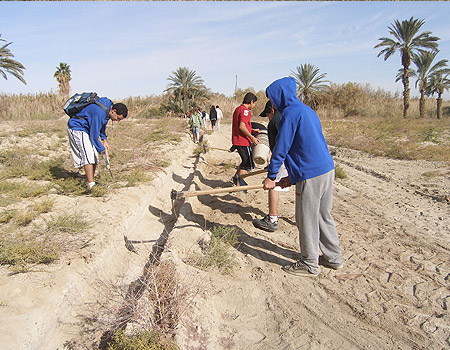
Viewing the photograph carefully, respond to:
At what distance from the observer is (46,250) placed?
11.3 ft

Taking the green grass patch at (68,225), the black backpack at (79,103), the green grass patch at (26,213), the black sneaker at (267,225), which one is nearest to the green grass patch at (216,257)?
the black sneaker at (267,225)

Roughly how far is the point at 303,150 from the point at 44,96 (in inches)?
919

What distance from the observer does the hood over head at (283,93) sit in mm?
A: 3426

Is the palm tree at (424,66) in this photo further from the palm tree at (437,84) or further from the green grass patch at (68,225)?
the green grass patch at (68,225)

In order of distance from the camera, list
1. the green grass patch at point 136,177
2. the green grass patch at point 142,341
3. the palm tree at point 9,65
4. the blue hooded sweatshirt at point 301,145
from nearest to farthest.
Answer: the green grass patch at point 142,341
the blue hooded sweatshirt at point 301,145
the green grass patch at point 136,177
the palm tree at point 9,65

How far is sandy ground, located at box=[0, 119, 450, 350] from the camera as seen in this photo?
2660mm

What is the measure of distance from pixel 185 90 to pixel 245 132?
22.4 meters

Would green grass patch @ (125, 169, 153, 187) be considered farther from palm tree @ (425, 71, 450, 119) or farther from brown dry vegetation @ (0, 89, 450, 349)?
palm tree @ (425, 71, 450, 119)

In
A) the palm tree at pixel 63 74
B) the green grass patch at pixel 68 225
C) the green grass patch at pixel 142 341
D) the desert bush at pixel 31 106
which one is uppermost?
the palm tree at pixel 63 74

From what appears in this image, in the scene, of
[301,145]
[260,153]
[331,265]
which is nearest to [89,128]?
[260,153]

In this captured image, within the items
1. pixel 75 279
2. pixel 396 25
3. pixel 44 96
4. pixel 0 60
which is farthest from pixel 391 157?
pixel 44 96

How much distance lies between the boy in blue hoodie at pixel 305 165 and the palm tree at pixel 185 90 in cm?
2335

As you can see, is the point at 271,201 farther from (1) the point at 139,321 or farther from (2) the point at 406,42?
(2) the point at 406,42

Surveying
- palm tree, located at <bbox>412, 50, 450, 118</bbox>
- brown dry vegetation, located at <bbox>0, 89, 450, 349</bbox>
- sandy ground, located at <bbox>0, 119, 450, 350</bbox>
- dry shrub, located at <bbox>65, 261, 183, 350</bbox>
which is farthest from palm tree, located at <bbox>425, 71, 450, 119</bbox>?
dry shrub, located at <bbox>65, 261, 183, 350</bbox>
